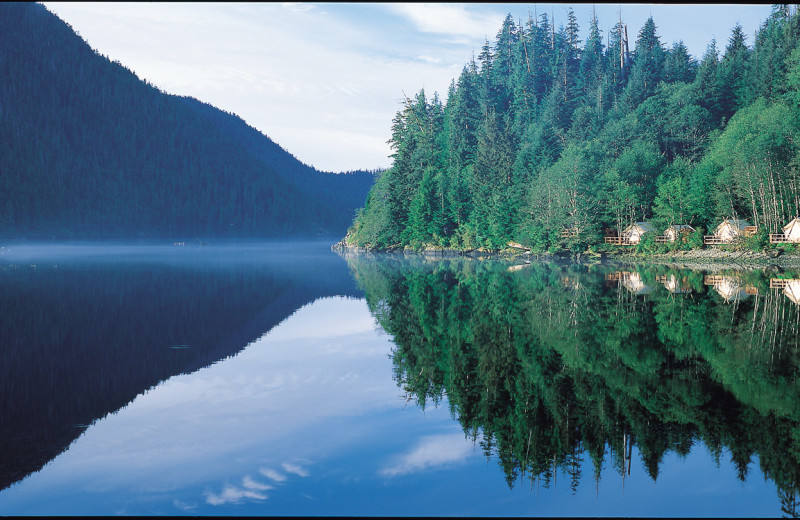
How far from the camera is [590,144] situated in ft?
293

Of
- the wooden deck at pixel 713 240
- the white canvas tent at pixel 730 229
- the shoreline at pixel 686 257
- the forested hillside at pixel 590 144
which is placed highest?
the forested hillside at pixel 590 144

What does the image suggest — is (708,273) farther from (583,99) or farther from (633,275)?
(583,99)

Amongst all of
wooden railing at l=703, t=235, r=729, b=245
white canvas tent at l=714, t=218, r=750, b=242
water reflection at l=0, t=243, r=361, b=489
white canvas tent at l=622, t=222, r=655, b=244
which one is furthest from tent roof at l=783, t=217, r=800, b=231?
water reflection at l=0, t=243, r=361, b=489

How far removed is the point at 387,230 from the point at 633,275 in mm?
67122

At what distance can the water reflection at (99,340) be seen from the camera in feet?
39.3

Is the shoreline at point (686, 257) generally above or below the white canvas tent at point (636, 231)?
below

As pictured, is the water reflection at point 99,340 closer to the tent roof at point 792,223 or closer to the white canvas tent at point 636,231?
the tent roof at point 792,223

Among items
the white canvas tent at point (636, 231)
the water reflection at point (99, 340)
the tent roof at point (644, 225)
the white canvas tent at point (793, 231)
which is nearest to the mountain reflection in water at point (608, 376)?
the water reflection at point (99, 340)

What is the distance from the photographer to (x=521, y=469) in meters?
9.41

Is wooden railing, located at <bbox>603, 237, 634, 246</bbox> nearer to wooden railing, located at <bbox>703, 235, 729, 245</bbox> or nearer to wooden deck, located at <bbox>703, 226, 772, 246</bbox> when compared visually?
wooden railing, located at <bbox>703, 235, 729, 245</bbox>

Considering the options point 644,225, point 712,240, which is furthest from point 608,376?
point 644,225

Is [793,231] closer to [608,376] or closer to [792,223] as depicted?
[792,223]

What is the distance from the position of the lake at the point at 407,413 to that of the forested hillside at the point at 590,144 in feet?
171

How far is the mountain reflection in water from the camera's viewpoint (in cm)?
1005
